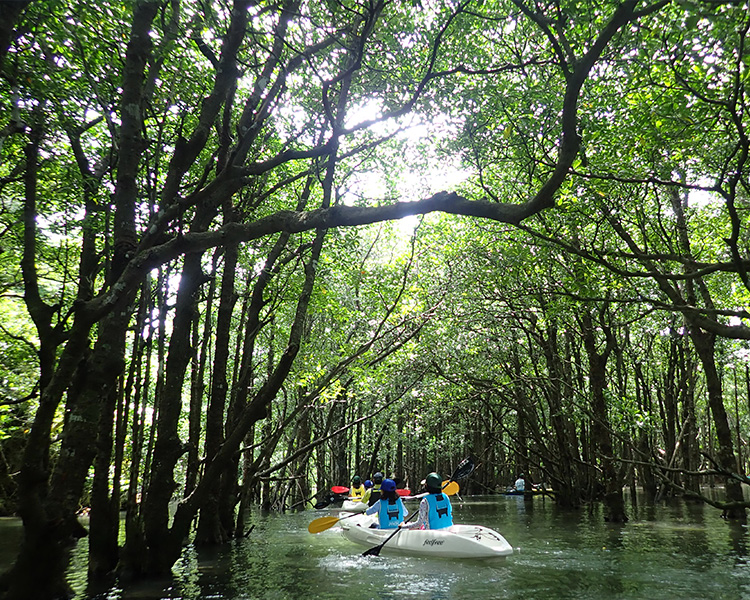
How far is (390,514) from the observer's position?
13219mm

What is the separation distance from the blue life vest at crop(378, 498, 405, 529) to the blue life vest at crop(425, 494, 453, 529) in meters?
1.61

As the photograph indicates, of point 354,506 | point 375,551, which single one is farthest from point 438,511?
point 354,506

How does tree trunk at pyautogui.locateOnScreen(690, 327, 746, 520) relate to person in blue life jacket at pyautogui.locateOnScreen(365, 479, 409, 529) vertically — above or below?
above

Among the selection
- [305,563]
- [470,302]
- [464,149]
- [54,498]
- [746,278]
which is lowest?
[305,563]

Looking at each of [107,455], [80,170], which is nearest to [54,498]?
[107,455]

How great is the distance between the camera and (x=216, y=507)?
11.8m

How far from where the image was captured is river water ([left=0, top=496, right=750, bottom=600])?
7.96 m

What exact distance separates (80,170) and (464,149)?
22.3ft

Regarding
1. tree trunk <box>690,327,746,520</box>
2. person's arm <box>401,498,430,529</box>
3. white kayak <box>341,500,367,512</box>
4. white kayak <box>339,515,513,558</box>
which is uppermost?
tree trunk <box>690,327,746,520</box>

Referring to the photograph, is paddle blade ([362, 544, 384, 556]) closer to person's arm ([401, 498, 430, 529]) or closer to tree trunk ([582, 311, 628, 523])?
person's arm ([401, 498, 430, 529])

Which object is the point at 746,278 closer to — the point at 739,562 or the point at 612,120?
the point at 612,120

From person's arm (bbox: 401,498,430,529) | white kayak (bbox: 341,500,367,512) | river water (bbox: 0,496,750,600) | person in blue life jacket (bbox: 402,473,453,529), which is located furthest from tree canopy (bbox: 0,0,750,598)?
white kayak (bbox: 341,500,367,512)

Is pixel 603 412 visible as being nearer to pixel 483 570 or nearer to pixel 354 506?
pixel 483 570

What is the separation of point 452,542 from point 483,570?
106 centimetres
